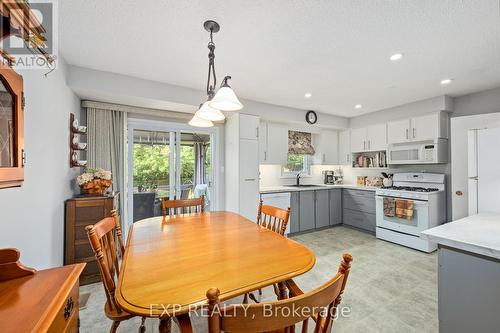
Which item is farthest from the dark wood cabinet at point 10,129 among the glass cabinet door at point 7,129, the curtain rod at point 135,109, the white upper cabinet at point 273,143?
the white upper cabinet at point 273,143

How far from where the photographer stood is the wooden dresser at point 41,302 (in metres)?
0.68

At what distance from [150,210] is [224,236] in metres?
2.44

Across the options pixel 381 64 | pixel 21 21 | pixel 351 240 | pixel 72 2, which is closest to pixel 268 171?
pixel 351 240

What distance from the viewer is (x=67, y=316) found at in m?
0.89

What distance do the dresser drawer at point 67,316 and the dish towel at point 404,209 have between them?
4142 millimetres

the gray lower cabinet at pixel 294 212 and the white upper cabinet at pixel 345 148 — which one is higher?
the white upper cabinet at pixel 345 148

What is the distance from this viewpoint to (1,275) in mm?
907

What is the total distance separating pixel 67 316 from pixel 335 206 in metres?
4.55

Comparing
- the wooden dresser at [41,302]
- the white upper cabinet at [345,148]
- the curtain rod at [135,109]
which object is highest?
the curtain rod at [135,109]

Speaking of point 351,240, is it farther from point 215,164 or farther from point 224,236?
point 224,236

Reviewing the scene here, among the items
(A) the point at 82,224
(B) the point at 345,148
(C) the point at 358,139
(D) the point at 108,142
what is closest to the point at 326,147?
(B) the point at 345,148

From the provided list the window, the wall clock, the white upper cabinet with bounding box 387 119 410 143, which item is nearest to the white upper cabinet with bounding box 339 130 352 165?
the window

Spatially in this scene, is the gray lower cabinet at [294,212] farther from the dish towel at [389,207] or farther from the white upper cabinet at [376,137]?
the white upper cabinet at [376,137]

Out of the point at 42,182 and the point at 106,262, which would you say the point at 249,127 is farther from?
the point at 106,262
